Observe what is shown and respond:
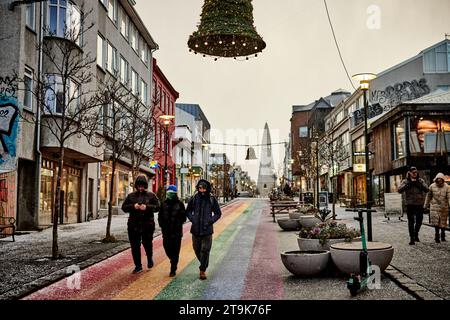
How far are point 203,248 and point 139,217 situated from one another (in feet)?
5.20

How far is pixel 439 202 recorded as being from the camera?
47.6 feet

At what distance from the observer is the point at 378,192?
42219 mm

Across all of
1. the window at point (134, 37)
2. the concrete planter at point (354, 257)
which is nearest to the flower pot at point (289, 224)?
the concrete planter at point (354, 257)

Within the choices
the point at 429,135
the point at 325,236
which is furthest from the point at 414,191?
the point at 429,135

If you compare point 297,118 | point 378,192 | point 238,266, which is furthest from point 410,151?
point 297,118

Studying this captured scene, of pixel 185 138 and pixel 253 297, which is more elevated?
pixel 185 138

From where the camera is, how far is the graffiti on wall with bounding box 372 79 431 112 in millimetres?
45000

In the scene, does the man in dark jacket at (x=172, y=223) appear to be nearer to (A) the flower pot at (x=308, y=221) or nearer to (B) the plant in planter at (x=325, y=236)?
(B) the plant in planter at (x=325, y=236)

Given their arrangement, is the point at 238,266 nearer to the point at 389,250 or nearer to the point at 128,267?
the point at 128,267

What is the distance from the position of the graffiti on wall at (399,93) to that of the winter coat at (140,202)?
38432mm

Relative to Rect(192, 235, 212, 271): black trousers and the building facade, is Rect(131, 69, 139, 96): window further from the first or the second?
Rect(192, 235, 212, 271): black trousers

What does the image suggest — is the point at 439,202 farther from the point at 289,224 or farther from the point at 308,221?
the point at 289,224

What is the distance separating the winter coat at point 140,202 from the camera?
10.5m
